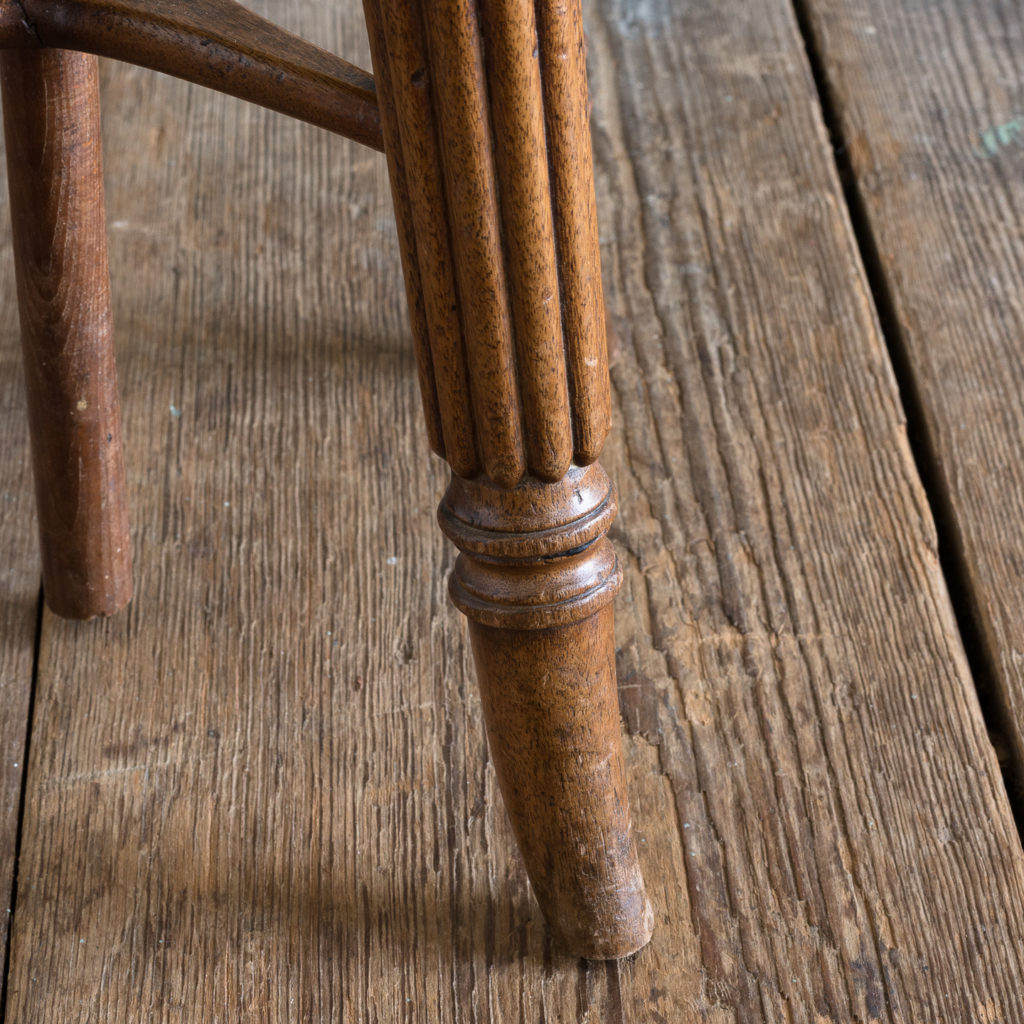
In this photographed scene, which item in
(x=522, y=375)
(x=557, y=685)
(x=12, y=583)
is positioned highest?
(x=522, y=375)


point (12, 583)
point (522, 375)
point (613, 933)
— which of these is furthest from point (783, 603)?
point (12, 583)

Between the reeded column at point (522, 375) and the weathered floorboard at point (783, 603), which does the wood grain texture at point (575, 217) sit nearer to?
the reeded column at point (522, 375)

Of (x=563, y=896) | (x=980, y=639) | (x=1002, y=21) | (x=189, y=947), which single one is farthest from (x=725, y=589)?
(x=1002, y=21)

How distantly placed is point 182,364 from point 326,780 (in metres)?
0.36

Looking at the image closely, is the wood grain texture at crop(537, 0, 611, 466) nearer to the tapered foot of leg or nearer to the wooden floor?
the tapered foot of leg

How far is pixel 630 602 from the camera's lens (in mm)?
738

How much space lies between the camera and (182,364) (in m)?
0.89

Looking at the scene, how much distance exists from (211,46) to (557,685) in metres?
Answer: 0.31

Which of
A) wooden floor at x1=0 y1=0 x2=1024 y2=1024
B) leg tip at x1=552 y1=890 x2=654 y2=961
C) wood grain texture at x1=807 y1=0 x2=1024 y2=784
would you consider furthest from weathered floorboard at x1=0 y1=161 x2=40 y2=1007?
wood grain texture at x1=807 y1=0 x2=1024 y2=784

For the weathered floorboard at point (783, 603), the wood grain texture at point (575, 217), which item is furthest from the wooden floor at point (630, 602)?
the wood grain texture at point (575, 217)

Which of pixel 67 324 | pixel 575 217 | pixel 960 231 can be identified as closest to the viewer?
pixel 575 217

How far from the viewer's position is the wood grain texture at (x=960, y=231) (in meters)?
0.75

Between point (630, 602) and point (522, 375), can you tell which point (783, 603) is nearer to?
point (630, 602)

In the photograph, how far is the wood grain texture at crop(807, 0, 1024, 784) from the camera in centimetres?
75
